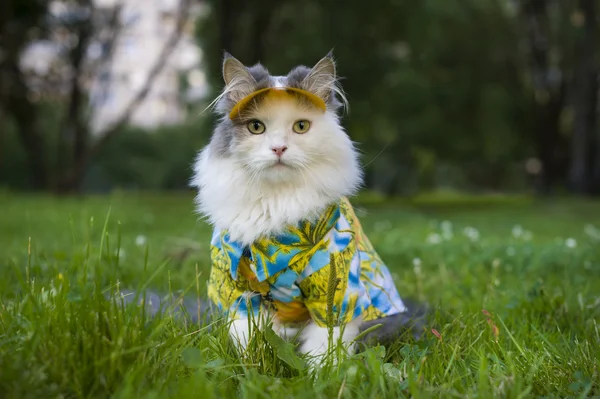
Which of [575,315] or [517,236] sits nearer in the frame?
[575,315]

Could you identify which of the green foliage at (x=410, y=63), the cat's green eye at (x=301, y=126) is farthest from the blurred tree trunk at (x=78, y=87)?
the cat's green eye at (x=301, y=126)

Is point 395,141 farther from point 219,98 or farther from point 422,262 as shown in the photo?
point 219,98

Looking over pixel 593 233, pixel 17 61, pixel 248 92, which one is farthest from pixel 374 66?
pixel 248 92

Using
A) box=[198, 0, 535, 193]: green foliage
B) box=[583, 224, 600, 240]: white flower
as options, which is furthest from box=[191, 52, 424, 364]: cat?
box=[198, 0, 535, 193]: green foliage

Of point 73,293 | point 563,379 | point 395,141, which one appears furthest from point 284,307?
point 395,141

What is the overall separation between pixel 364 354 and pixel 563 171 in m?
21.4

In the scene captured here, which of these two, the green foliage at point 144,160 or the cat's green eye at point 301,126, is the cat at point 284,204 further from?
the green foliage at point 144,160

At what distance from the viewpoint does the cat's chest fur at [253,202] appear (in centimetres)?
236

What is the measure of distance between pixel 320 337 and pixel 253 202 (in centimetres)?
65

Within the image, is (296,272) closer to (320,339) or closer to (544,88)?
(320,339)

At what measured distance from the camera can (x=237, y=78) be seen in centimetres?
245

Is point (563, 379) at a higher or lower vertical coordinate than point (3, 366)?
lower

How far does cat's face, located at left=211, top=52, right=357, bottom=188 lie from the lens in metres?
2.34

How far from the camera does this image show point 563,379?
2.11 meters
